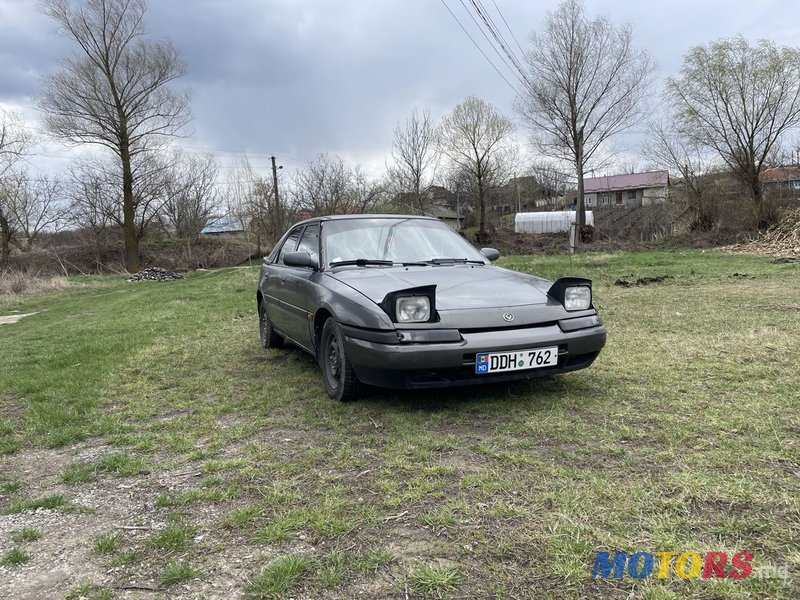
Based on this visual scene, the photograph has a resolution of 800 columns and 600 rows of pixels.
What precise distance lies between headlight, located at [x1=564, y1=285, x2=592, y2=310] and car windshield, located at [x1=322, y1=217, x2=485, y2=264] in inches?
45.0

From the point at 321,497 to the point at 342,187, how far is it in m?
33.9

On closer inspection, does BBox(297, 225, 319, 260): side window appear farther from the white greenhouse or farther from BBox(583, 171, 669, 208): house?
BBox(583, 171, 669, 208): house

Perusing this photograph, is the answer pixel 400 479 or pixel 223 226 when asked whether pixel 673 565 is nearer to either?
pixel 400 479

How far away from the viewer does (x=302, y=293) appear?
4473mm

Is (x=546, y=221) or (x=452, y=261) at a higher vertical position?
(x=546, y=221)

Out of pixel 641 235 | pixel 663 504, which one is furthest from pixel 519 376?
pixel 641 235

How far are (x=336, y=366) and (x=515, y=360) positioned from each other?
1.32m

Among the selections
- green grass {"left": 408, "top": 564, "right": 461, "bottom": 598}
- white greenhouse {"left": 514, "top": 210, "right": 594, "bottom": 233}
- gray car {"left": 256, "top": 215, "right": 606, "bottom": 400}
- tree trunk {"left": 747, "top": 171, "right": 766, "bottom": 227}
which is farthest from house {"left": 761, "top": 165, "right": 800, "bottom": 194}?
green grass {"left": 408, "top": 564, "right": 461, "bottom": 598}

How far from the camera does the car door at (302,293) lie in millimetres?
4355

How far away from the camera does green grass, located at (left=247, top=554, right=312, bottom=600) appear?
177 centimetres

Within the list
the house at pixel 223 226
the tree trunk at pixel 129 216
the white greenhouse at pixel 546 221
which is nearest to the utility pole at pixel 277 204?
the house at pixel 223 226

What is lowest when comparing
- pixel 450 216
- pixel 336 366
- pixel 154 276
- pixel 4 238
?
pixel 336 366

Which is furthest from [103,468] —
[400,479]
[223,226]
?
[223,226]

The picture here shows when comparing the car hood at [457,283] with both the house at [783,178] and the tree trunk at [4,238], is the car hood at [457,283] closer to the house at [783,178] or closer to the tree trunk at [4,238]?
the house at [783,178]
